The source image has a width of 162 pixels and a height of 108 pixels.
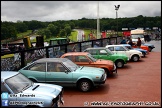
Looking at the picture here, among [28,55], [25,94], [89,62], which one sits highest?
A: [28,55]

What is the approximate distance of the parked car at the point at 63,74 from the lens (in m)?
9.57

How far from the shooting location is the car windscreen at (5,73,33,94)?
6.42 m

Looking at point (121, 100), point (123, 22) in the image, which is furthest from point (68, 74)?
point (123, 22)

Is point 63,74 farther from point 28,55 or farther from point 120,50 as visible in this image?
point 120,50

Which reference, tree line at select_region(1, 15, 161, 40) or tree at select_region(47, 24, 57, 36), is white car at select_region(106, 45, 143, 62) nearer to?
tree line at select_region(1, 15, 161, 40)

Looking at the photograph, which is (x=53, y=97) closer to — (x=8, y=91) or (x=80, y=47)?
(x=8, y=91)

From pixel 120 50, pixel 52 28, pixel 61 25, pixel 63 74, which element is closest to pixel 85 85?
pixel 63 74

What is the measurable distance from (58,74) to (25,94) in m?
3.55

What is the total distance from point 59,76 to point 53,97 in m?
3.49

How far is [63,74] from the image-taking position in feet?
31.7

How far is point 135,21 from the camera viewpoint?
75562 mm

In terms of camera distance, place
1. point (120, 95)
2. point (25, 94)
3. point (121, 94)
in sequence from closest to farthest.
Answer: point (25, 94), point (120, 95), point (121, 94)

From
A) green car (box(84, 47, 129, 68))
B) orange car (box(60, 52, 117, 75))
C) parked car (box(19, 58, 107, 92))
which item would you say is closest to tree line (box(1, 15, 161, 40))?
green car (box(84, 47, 129, 68))

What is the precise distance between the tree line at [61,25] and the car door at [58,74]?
3157 centimetres
